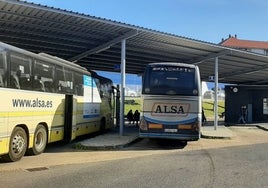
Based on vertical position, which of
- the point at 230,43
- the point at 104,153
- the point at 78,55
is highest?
the point at 230,43

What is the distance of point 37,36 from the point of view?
19.3m

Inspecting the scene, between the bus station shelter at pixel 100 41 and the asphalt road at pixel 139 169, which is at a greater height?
the bus station shelter at pixel 100 41

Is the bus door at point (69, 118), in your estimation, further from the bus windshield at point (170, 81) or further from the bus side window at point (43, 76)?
the bus windshield at point (170, 81)

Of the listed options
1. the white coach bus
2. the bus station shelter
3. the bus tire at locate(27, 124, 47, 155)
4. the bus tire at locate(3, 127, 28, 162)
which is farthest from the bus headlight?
the bus tire at locate(3, 127, 28, 162)

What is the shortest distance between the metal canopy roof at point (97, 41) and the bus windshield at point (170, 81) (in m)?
2.27

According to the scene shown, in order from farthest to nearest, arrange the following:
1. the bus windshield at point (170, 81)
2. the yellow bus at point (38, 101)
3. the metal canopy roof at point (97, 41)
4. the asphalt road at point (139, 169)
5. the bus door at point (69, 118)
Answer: the bus windshield at point (170, 81), the bus door at point (69, 118), the metal canopy roof at point (97, 41), the yellow bus at point (38, 101), the asphalt road at point (139, 169)

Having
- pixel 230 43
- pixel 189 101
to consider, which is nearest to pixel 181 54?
pixel 189 101

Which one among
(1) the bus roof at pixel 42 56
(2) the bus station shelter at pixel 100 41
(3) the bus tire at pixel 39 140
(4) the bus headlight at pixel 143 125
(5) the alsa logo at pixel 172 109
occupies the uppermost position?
(2) the bus station shelter at pixel 100 41

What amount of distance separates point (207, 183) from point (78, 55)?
1549cm

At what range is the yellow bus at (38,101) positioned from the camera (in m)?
11.8

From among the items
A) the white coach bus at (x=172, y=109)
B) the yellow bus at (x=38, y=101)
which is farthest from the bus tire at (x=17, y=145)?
the white coach bus at (x=172, y=109)

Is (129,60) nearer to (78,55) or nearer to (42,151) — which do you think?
(78,55)

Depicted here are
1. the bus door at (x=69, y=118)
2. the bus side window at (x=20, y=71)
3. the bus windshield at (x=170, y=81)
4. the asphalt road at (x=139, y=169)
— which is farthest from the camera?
the bus windshield at (x=170, y=81)

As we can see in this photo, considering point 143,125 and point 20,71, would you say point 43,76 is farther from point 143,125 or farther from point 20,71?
point 143,125
